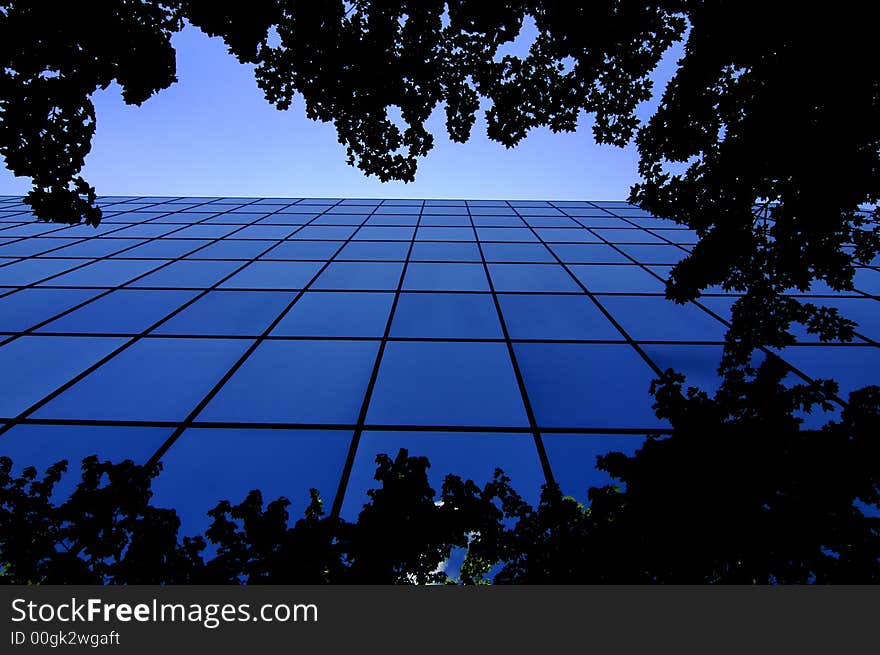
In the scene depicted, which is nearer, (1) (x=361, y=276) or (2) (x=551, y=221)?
(1) (x=361, y=276)

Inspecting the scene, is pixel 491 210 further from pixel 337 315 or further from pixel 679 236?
pixel 337 315

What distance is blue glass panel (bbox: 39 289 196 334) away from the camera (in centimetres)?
643

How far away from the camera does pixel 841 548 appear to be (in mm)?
2043

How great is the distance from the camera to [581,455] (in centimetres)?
412

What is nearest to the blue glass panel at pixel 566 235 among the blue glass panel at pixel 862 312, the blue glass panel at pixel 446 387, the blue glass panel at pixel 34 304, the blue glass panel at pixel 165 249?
the blue glass panel at pixel 862 312

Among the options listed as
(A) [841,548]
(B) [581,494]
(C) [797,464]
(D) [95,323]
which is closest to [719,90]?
(C) [797,464]

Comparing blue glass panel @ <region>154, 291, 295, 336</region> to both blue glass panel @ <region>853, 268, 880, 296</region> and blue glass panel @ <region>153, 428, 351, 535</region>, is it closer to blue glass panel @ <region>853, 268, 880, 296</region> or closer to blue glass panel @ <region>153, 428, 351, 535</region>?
blue glass panel @ <region>153, 428, 351, 535</region>

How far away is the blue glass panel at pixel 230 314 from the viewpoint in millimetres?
6438

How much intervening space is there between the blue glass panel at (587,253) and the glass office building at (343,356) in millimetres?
100

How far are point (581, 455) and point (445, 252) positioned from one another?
7573 mm

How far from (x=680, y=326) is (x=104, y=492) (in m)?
8.20

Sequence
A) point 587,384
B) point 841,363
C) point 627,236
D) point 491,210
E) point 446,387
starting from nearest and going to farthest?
point 446,387 < point 587,384 < point 841,363 < point 627,236 < point 491,210

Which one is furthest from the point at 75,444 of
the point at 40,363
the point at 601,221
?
the point at 601,221
